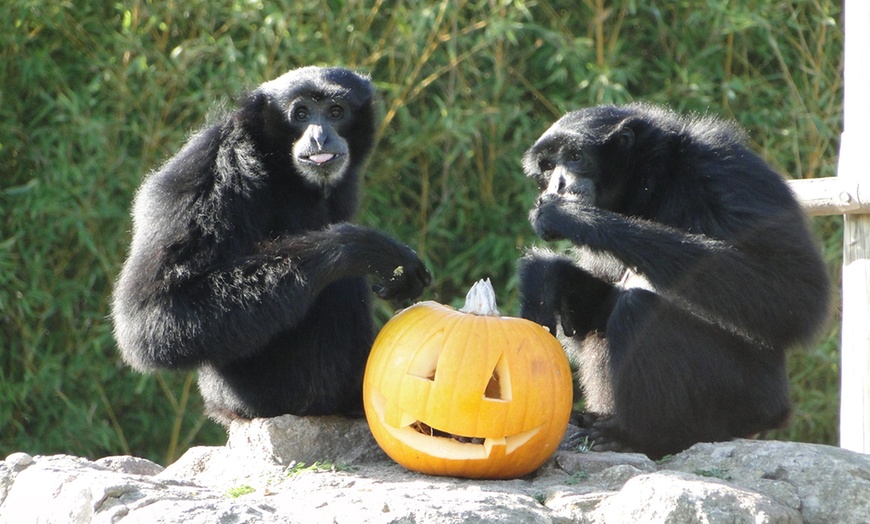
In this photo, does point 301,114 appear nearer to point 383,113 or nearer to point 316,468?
point 316,468

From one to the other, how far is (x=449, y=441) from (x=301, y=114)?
6.46ft

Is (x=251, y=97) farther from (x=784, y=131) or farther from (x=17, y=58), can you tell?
(x=784, y=131)

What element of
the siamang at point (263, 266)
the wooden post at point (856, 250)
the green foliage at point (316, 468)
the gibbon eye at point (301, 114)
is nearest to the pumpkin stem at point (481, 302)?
the siamang at point (263, 266)

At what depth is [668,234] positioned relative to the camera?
204 inches

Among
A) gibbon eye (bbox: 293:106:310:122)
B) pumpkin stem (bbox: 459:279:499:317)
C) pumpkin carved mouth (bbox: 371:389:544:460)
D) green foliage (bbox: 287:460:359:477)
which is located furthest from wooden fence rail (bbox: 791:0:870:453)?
green foliage (bbox: 287:460:359:477)

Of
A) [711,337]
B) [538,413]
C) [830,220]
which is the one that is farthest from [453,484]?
[830,220]

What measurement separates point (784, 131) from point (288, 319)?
5.82 metres

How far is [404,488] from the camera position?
4.38 m

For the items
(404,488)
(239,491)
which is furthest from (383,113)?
(404,488)

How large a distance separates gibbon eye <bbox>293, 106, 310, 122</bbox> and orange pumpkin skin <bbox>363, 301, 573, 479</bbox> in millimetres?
1437

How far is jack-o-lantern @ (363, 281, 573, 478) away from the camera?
15.0 ft

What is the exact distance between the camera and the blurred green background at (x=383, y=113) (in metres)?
8.30

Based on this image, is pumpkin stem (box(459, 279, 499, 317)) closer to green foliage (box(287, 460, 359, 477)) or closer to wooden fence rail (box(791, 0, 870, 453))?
green foliage (box(287, 460, 359, 477))

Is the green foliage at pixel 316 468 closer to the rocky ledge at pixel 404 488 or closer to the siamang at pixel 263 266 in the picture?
the rocky ledge at pixel 404 488
